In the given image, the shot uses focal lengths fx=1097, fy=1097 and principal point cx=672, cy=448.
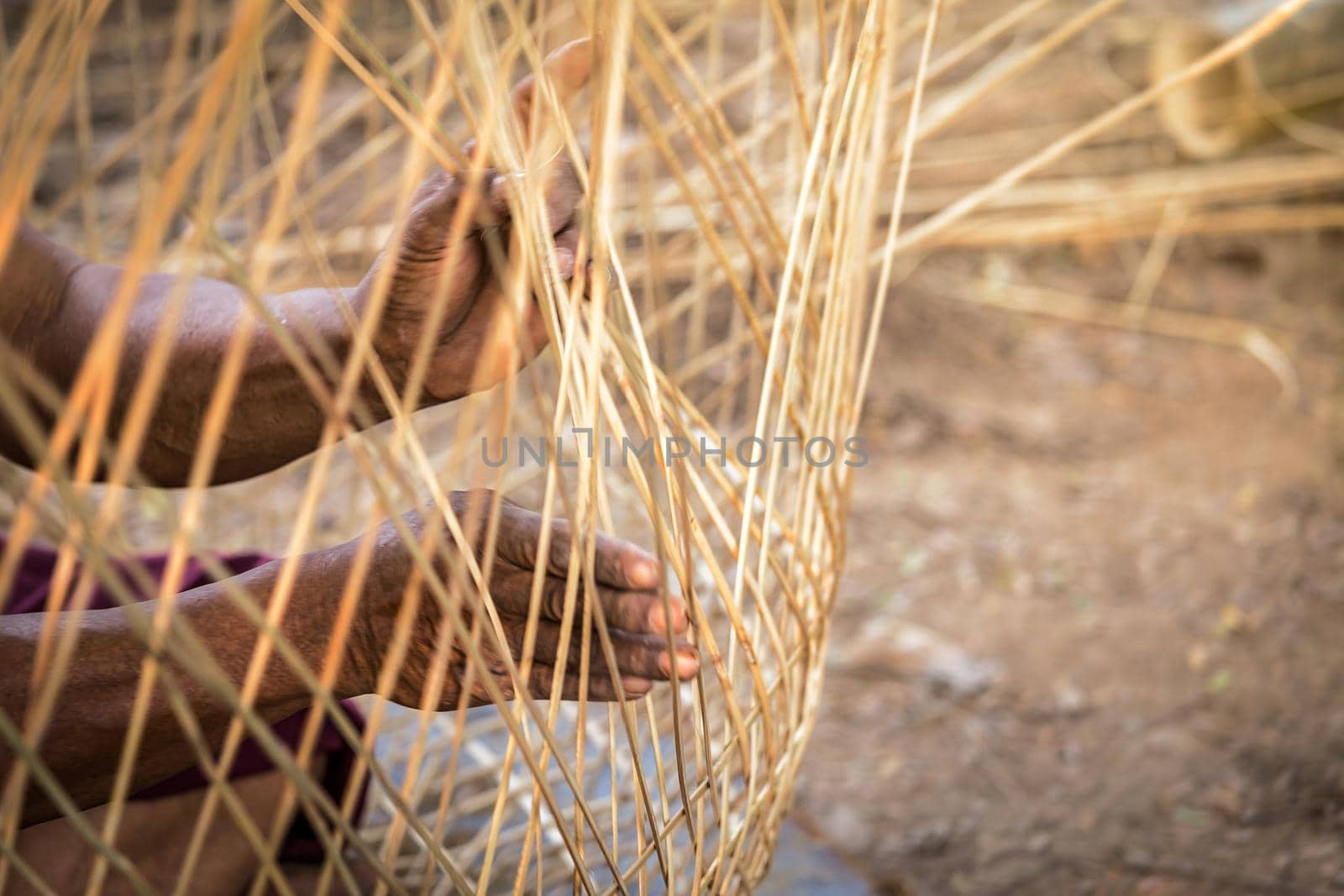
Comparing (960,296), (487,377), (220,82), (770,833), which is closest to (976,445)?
(960,296)

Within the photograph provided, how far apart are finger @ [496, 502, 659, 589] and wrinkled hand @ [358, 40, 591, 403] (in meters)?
0.07

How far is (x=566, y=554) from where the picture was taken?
53cm

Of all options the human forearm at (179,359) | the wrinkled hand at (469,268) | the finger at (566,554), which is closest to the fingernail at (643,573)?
the finger at (566,554)

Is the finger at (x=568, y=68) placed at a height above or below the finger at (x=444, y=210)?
above

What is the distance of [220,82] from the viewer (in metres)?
0.31

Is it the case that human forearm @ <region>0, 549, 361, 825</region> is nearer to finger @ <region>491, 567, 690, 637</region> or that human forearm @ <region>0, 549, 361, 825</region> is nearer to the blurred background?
finger @ <region>491, 567, 690, 637</region>

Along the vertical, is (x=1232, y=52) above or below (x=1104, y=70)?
below

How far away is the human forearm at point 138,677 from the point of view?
0.53m

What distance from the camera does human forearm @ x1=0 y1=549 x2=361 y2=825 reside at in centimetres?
53

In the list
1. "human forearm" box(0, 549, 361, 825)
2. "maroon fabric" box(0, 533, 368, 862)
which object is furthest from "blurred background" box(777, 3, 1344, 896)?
"human forearm" box(0, 549, 361, 825)

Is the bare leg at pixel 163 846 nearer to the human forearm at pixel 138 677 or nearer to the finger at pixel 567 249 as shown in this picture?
the human forearm at pixel 138 677

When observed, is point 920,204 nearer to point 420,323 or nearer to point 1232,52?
point 1232,52

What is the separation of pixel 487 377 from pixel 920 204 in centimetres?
168

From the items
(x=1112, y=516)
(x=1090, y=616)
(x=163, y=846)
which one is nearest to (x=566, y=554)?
(x=163, y=846)
